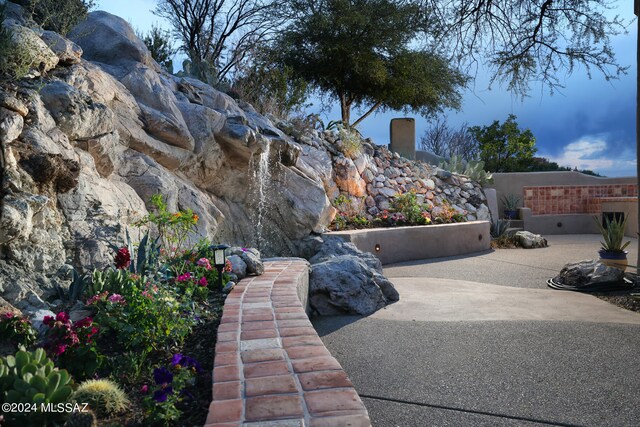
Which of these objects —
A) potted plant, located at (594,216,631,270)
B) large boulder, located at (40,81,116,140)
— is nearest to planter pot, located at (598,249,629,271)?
potted plant, located at (594,216,631,270)

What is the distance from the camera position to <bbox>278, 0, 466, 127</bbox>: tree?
1669cm

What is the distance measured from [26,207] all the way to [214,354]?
193cm

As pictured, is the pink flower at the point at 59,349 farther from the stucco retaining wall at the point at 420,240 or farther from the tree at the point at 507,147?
the tree at the point at 507,147

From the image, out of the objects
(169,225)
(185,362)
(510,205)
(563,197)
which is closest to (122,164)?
(169,225)

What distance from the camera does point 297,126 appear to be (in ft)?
38.0

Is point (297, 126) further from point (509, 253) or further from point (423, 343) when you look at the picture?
point (423, 343)

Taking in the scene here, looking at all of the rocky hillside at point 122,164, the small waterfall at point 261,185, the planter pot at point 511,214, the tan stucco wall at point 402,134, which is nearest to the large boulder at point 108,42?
the rocky hillside at point 122,164

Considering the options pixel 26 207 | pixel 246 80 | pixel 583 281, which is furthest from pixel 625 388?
pixel 246 80

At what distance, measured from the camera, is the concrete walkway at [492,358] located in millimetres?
2957

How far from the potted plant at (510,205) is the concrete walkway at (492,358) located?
9.21m

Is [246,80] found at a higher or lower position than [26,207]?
higher

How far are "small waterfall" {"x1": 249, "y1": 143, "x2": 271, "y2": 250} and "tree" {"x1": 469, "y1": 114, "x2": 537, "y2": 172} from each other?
1675 centimetres

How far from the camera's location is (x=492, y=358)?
3.81 metres

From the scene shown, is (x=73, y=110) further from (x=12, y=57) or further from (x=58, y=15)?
(x=58, y=15)
